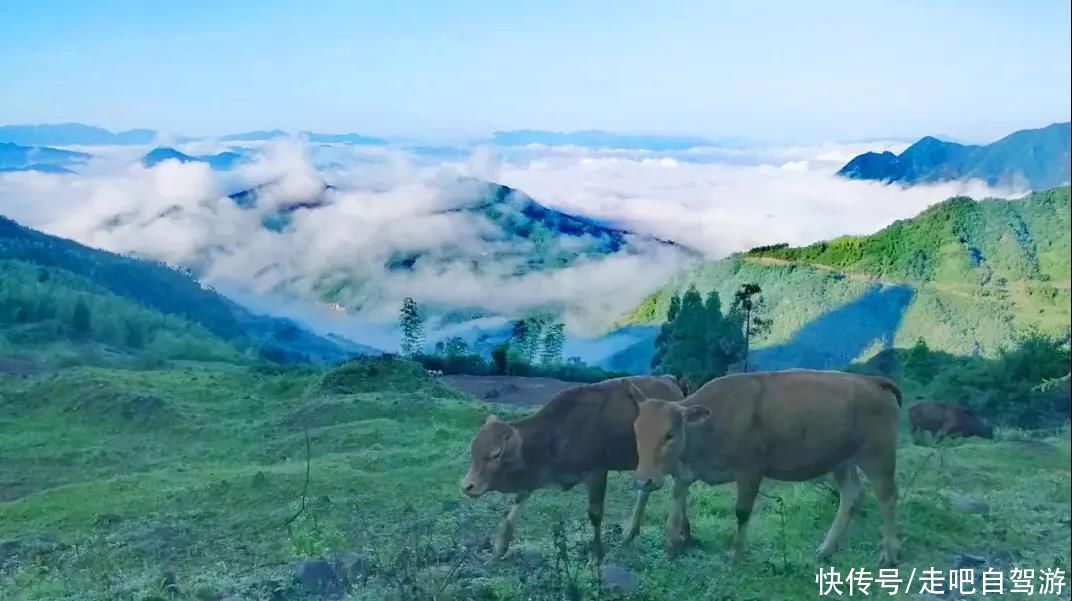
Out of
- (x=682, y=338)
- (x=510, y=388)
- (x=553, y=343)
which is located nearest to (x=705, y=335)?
(x=682, y=338)

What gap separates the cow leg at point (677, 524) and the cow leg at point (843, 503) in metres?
0.76

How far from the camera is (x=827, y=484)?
6.33 metres

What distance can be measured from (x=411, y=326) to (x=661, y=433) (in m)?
3.22

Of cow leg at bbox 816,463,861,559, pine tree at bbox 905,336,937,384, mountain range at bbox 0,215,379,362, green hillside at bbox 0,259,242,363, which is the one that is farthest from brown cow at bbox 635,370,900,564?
green hillside at bbox 0,259,242,363

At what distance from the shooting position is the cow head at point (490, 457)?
5.13m

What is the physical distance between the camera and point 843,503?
5.55m

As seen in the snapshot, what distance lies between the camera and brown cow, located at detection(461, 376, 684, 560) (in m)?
5.22

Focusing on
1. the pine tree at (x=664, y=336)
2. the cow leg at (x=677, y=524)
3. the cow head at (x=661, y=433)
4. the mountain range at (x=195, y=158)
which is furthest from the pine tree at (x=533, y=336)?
the mountain range at (x=195, y=158)

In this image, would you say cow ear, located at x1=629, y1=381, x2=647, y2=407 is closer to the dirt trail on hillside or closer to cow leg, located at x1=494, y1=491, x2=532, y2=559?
cow leg, located at x1=494, y1=491, x2=532, y2=559

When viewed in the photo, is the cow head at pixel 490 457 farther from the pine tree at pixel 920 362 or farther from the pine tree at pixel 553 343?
the pine tree at pixel 920 362

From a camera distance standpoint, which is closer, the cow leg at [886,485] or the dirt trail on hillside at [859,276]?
the cow leg at [886,485]

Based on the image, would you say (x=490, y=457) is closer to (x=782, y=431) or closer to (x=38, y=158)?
(x=782, y=431)

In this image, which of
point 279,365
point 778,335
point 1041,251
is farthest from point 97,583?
point 1041,251

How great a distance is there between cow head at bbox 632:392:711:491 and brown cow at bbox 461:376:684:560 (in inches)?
11.6
